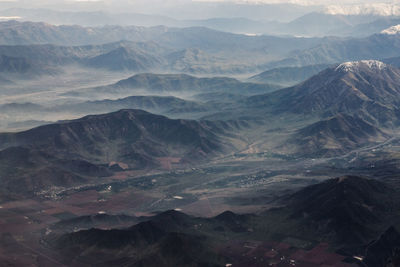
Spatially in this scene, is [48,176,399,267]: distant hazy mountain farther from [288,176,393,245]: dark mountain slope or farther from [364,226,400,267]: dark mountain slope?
[364,226,400,267]: dark mountain slope

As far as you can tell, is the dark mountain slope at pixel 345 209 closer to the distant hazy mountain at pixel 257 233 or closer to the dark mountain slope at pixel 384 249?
the distant hazy mountain at pixel 257 233

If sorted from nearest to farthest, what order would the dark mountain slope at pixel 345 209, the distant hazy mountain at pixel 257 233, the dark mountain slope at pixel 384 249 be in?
1. the dark mountain slope at pixel 384 249
2. the distant hazy mountain at pixel 257 233
3. the dark mountain slope at pixel 345 209

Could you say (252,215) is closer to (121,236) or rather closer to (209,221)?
(209,221)

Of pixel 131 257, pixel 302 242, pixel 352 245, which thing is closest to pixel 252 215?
pixel 302 242

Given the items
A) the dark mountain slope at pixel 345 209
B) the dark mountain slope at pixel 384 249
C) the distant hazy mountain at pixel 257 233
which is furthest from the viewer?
the dark mountain slope at pixel 345 209

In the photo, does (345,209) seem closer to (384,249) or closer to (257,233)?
(384,249)

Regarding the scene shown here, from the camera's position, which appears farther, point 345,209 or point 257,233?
point 257,233

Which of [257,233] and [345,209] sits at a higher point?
[345,209]

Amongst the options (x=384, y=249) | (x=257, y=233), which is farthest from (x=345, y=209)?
(x=257, y=233)

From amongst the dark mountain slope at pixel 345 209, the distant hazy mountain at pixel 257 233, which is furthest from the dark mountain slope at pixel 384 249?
the dark mountain slope at pixel 345 209

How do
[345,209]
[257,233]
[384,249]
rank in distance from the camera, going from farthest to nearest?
1. [257,233]
2. [345,209]
3. [384,249]

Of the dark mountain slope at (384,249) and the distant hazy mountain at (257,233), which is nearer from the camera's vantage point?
the dark mountain slope at (384,249)

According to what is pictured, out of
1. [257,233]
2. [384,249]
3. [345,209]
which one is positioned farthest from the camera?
[257,233]
